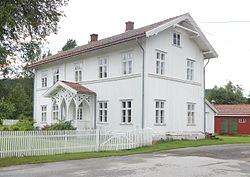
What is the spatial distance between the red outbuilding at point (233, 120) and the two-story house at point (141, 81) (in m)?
15.9

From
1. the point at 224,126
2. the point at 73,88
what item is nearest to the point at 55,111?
the point at 73,88

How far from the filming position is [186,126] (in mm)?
27484

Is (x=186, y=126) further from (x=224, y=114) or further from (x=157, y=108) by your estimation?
(x=224, y=114)

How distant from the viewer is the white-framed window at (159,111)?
81.9 feet

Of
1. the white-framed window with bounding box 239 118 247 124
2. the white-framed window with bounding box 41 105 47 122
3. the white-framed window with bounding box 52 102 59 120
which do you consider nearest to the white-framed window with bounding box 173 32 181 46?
the white-framed window with bounding box 52 102 59 120

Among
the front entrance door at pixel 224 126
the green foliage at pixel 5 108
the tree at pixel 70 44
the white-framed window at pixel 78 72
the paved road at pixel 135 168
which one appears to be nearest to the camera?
the paved road at pixel 135 168

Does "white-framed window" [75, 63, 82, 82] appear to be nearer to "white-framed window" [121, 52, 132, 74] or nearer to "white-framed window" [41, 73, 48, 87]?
"white-framed window" [121, 52, 132, 74]

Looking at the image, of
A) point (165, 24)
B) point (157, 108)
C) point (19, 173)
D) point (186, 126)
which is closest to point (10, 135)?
point (19, 173)

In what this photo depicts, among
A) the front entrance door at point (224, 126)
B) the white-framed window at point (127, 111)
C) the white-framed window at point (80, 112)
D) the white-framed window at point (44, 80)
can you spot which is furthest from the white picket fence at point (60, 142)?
the front entrance door at point (224, 126)

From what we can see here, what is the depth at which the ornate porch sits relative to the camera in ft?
90.7

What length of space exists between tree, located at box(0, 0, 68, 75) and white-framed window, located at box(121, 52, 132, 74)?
1010 cm

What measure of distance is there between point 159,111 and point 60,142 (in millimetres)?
9946

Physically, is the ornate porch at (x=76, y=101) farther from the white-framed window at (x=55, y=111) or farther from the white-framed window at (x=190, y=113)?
the white-framed window at (x=190, y=113)

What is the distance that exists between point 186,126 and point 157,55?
6.10 meters
